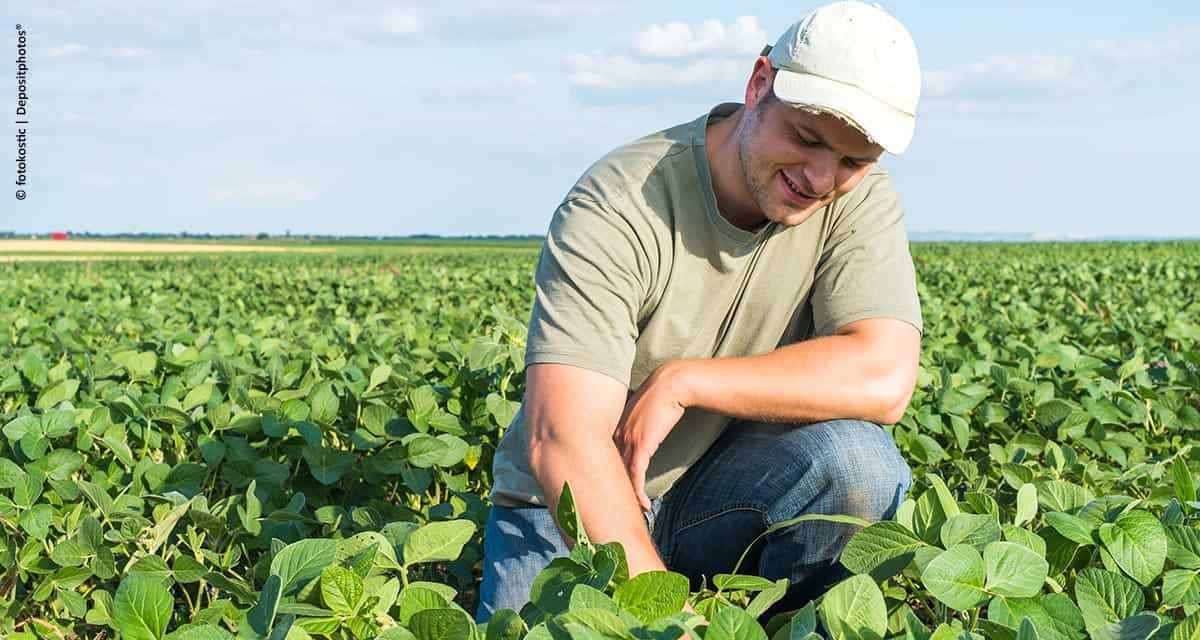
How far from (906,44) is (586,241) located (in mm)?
675

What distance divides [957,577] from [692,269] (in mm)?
1100

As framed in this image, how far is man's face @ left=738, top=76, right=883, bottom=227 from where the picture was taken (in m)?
1.95

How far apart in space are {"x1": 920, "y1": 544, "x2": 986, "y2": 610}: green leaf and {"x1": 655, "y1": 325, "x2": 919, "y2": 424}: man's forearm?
2.66 ft

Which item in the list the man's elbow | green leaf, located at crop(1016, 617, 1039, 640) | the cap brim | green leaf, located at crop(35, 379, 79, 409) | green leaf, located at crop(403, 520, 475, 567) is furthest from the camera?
green leaf, located at crop(35, 379, 79, 409)

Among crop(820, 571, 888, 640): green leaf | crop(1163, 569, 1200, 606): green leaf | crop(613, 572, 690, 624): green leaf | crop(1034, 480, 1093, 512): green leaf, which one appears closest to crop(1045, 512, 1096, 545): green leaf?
crop(1163, 569, 1200, 606): green leaf

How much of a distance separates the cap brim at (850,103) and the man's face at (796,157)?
3cm

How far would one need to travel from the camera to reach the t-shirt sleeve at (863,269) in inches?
88.6

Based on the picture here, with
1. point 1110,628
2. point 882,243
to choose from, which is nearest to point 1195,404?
point 882,243

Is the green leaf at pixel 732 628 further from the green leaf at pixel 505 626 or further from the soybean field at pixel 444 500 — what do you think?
the green leaf at pixel 505 626

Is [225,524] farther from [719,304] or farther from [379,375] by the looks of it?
[719,304]

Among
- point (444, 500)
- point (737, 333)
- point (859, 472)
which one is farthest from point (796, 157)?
point (444, 500)

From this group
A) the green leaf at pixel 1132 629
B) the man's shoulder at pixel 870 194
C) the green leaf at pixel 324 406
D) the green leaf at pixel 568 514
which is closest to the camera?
the green leaf at pixel 1132 629

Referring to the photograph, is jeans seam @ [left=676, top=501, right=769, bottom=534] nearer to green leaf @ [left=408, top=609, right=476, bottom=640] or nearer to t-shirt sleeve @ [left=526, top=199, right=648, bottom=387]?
t-shirt sleeve @ [left=526, top=199, right=648, bottom=387]

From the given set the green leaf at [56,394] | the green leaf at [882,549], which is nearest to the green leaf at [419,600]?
the green leaf at [882,549]
